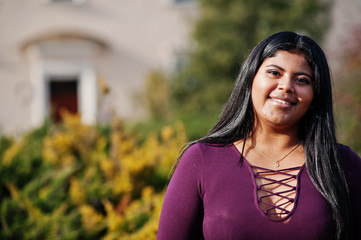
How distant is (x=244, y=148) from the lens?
2010mm

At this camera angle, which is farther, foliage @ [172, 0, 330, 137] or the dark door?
the dark door

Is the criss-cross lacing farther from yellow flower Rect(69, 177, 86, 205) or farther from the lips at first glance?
yellow flower Rect(69, 177, 86, 205)

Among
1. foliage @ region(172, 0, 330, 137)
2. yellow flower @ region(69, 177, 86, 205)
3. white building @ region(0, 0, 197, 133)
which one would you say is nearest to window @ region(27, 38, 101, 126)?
white building @ region(0, 0, 197, 133)

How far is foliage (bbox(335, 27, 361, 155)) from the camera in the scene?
515 centimetres

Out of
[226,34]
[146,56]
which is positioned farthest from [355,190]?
[146,56]

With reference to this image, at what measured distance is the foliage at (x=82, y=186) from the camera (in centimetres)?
341

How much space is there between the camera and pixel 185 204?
1903 mm

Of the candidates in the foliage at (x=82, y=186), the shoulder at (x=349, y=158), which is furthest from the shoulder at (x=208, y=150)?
the foliage at (x=82, y=186)

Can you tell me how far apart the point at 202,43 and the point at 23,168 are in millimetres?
7808

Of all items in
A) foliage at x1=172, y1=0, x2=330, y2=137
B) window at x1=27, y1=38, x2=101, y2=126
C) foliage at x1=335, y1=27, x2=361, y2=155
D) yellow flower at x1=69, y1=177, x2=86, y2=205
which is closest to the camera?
yellow flower at x1=69, y1=177, x2=86, y2=205

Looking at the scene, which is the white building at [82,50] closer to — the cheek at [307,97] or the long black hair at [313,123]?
the long black hair at [313,123]

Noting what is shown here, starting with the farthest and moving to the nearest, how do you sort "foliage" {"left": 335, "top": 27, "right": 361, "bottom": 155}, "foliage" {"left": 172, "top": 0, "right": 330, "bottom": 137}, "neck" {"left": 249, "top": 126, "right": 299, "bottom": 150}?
"foliage" {"left": 172, "top": 0, "right": 330, "bottom": 137} → "foliage" {"left": 335, "top": 27, "right": 361, "bottom": 155} → "neck" {"left": 249, "top": 126, "right": 299, "bottom": 150}

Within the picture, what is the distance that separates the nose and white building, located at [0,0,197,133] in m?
10.6

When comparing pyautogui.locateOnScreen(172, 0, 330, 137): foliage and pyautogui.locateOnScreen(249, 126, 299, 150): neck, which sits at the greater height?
pyautogui.locateOnScreen(172, 0, 330, 137): foliage
